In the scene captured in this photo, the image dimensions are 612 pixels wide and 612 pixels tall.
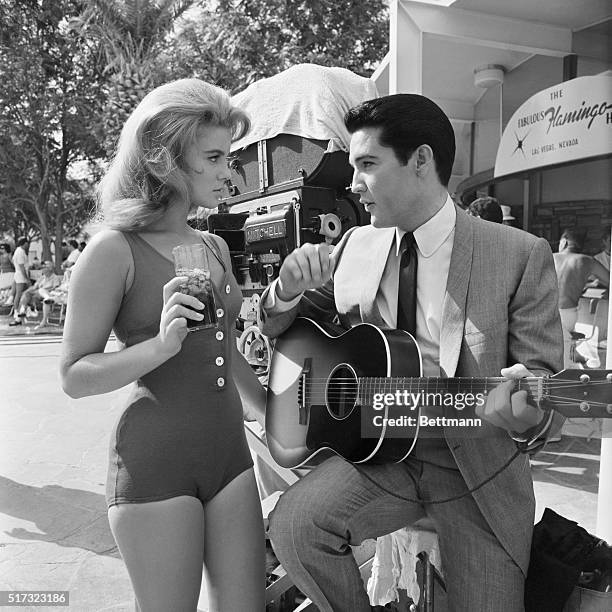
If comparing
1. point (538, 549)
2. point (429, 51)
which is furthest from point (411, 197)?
point (429, 51)

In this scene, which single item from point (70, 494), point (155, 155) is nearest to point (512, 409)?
point (155, 155)

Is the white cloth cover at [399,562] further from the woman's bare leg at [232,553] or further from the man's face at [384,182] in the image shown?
the man's face at [384,182]

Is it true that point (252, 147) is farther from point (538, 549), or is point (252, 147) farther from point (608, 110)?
point (538, 549)

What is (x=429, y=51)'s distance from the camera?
366 centimetres

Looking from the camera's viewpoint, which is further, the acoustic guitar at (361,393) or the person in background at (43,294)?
the person in background at (43,294)

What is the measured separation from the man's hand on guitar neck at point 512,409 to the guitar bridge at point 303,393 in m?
0.63

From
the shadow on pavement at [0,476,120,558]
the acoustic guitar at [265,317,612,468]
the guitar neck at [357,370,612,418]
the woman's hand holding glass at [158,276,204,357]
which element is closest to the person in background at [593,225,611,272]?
the acoustic guitar at [265,317,612,468]

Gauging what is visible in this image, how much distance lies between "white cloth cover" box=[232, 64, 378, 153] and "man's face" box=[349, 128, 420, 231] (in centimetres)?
99

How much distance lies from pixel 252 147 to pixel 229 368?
212 centimetres

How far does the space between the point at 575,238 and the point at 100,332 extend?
3.86m

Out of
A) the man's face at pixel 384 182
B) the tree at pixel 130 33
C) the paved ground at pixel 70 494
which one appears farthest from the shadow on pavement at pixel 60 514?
the tree at pixel 130 33

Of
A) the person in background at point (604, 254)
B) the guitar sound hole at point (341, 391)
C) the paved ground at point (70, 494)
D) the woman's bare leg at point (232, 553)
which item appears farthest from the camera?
the person in background at point (604, 254)

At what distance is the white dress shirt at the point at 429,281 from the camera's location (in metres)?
1.78

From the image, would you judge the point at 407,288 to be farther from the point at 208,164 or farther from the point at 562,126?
the point at 562,126
